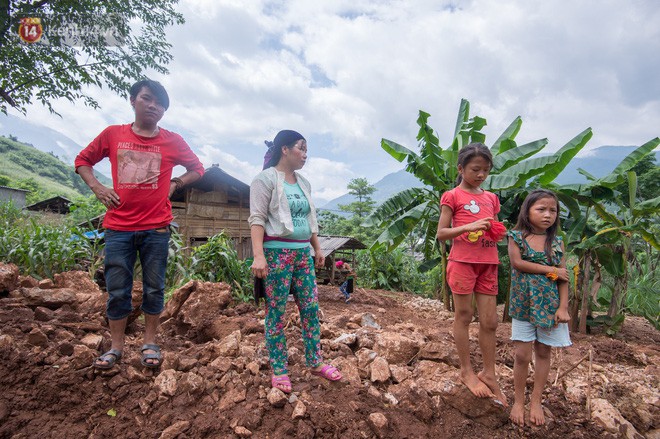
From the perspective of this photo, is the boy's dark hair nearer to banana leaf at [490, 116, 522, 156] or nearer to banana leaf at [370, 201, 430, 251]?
banana leaf at [370, 201, 430, 251]

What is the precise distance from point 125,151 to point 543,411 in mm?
3105

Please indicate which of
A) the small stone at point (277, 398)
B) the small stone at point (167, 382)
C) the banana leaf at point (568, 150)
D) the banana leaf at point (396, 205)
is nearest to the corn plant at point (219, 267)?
the banana leaf at point (396, 205)

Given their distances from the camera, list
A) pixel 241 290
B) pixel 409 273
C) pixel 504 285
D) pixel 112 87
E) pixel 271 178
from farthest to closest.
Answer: pixel 409 273 → pixel 112 87 → pixel 504 285 → pixel 241 290 → pixel 271 178

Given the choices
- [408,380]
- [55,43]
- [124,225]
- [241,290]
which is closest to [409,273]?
[241,290]

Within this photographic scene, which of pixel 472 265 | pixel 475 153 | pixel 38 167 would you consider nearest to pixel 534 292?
pixel 472 265

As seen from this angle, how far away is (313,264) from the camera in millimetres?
2244

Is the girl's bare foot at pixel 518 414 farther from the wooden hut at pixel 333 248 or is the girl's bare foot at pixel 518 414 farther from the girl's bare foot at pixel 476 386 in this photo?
the wooden hut at pixel 333 248

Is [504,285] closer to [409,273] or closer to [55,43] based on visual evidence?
[409,273]

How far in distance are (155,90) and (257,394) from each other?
2.02 meters

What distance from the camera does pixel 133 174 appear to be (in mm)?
2154

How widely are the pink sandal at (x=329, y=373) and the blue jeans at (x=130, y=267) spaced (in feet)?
3.79

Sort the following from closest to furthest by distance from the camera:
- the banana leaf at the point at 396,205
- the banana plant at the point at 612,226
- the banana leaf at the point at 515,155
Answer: the banana plant at the point at 612,226 → the banana leaf at the point at 515,155 → the banana leaf at the point at 396,205

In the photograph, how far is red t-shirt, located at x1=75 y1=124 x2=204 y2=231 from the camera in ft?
6.98

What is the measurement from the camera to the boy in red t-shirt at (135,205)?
6.93 ft
